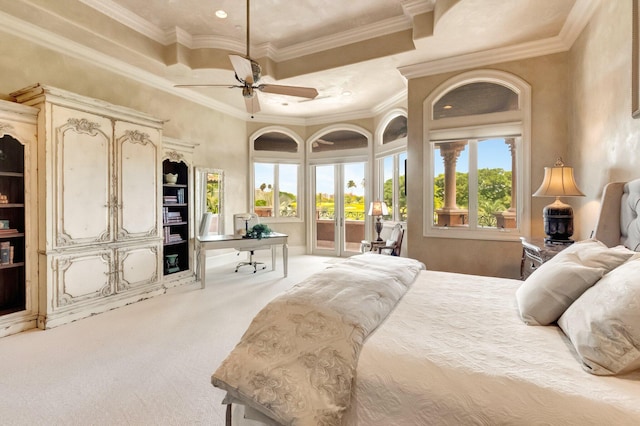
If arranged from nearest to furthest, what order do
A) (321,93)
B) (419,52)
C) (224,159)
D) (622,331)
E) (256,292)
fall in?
1. (622,331)
2. (419,52)
3. (256,292)
4. (321,93)
5. (224,159)

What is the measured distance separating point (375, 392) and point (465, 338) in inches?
18.8

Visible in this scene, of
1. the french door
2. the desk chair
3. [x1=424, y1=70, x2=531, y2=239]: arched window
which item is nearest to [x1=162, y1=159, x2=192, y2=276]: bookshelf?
the desk chair

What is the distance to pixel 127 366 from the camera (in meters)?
2.31

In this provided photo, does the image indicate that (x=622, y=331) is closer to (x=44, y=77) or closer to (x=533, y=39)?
(x=533, y=39)

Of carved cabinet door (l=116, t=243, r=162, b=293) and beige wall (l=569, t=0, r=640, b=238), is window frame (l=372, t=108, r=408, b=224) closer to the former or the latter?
beige wall (l=569, t=0, r=640, b=238)

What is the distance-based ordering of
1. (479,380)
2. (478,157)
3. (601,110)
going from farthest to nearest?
(478,157) → (601,110) → (479,380)

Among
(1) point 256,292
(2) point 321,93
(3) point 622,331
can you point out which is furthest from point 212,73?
(3) point 622,331

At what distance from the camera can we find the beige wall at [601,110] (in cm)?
229

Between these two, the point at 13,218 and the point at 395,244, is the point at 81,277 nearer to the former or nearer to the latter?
the point at 13,218

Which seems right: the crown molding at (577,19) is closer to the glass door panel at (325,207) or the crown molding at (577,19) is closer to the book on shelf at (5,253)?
the glass door panel at (325,207)

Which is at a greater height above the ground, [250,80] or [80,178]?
[250,80]

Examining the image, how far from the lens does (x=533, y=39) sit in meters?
3.56

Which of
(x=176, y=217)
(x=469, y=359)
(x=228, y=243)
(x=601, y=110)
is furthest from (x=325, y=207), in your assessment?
(x=469, y=359)

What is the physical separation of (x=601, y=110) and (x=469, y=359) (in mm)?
2967
